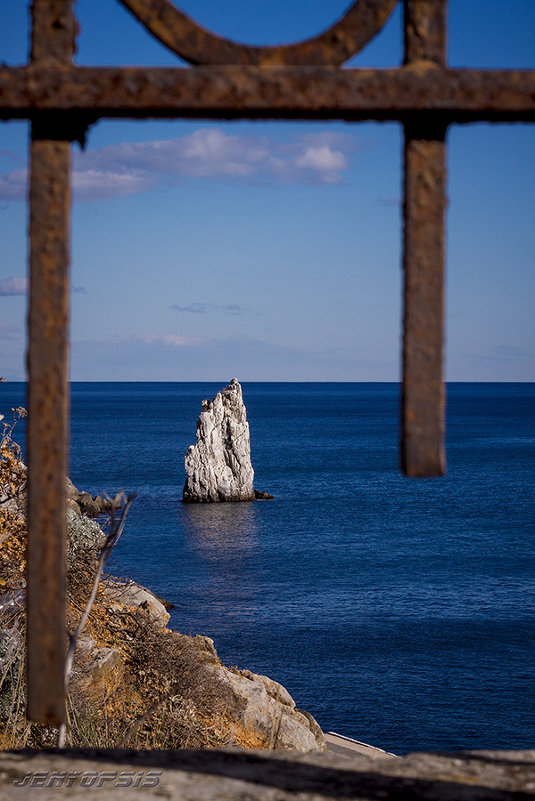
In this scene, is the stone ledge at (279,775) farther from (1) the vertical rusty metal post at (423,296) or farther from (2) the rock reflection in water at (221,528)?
(2) the rock reflection in water at (221,528)

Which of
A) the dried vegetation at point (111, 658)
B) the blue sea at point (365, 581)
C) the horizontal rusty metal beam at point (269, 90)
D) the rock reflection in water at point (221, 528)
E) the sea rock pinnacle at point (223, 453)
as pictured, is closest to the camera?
the horizontal rusty metal beam at point (269, 90)

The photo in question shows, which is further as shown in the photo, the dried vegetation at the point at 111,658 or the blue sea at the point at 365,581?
the blue sea at the point at 365,581

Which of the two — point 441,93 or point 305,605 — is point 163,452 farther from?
point 441,93

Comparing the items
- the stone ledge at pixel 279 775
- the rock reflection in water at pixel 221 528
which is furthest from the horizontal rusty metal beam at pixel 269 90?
the rock reflection in water at pixel 221 528

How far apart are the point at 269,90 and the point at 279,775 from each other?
166 centimetres

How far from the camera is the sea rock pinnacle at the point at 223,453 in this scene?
6322 centimetres

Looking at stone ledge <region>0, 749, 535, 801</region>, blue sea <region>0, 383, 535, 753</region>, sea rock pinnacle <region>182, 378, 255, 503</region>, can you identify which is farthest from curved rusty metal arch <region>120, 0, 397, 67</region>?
sea rock pinnacle <region>182, 378, 255, 503</region>

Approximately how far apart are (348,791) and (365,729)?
21.9 meters

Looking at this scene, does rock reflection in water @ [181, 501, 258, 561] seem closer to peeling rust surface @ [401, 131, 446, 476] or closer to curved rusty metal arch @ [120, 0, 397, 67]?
peeling rust surface @ [401, 131, 446, 476]

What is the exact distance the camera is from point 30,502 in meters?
1.57

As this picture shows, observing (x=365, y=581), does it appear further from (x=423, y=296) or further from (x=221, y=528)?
(x=423, y=296)

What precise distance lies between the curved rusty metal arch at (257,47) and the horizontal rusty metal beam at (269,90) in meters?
0.03

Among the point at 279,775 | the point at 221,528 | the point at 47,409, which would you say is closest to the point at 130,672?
the point at 279,775

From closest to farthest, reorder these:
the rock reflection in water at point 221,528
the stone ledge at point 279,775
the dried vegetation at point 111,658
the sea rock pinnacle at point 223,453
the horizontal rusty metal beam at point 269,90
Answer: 1. the horizontal rusty metal beam at point 269,90
2. the stone ledge at point 279,775
3. the dried vegetation at point 111,658
4. the rock reflection in water at point 221,528
5. the sea rock pinnacle at point 223,453
